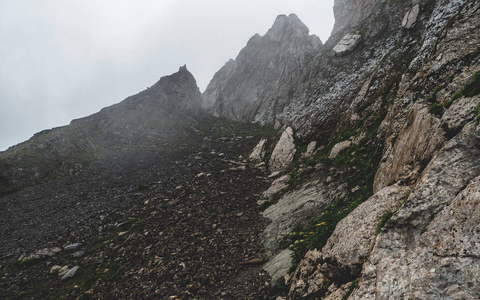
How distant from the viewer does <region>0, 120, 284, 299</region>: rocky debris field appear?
11.2 metres

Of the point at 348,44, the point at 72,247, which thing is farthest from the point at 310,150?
the point at 72,247

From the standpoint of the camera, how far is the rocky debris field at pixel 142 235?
442 inches

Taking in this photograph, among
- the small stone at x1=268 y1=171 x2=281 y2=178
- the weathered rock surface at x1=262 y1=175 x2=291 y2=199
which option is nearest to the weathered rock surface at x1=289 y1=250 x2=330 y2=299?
the weathered rock surface at x1=262 y1=175 x2=291 y2=199

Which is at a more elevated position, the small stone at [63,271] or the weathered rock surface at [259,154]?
the weathered rock surface at [259,154]

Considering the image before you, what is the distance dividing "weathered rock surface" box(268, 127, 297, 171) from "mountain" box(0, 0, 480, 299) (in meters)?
0.17

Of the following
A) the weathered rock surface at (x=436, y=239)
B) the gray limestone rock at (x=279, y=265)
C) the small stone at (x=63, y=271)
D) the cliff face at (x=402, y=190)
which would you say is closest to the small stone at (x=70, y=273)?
the small stone at (x=63, y=271)

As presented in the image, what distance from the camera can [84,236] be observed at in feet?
59.0

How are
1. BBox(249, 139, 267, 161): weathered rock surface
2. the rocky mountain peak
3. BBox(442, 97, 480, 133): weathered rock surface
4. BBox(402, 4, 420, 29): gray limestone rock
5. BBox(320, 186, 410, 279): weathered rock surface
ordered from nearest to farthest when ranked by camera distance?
BBox(442, 97, 480, 133): weathered rock surface → BBox(320, 186, 410, 279): weathered rock surface → BBox(402, 4, 420, 29): gray limestone rock → BBox(249, 139, 267, 161): weathered rock surface → the rocky mountain peak

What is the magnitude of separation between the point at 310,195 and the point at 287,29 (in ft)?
190

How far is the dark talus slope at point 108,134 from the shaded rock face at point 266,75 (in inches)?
430

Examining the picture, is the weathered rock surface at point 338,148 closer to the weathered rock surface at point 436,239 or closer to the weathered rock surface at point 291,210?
the weathered rock surface at point 291,210

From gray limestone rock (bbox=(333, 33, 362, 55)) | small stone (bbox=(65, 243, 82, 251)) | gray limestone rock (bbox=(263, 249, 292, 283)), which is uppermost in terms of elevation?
gray limestone rock (bbox=(333, 33, 362, 55))

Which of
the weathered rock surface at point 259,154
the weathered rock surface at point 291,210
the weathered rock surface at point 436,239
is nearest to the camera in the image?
the weathered rock surface at point 436,239

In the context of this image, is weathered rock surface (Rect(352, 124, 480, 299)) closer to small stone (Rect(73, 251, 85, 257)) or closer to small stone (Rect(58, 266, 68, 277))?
small stone (Rect(58, 266, 68, 277))
